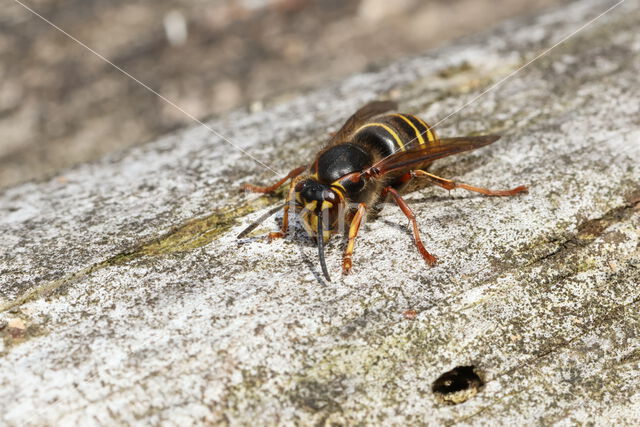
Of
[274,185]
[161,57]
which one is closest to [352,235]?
[274,185]

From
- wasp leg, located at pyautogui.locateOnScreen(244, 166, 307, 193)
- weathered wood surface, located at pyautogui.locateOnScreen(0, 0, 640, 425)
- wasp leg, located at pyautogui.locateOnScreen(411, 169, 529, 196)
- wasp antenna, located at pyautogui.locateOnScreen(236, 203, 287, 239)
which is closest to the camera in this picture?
weathered wood surface, located at pyautogui.locateOnScreen(0, 0, 640, 425)

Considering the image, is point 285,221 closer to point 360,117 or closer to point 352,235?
point 352,235

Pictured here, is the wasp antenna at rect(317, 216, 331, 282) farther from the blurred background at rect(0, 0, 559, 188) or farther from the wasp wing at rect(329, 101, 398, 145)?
the blurred background at rect(0, 0, 559, 188)

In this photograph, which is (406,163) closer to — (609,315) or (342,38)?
(609,315)

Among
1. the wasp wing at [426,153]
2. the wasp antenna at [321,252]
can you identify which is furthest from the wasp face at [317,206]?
the wasp wing at [426,153]

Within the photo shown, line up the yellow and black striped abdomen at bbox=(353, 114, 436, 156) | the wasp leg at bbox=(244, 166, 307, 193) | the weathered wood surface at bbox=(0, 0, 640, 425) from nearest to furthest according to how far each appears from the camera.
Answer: the weathered wood surface at bbox=(0, 0, 640, 425) → the wasp leg at bbox=(244, 166, 307, 193) → the yellow and black striped abdomen at bbox=(353, 114, 436, 156)

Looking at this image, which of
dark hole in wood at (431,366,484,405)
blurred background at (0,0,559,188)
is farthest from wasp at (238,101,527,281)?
blurred background at (0,0,559,188)

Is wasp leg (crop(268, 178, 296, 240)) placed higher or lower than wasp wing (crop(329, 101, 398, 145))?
lower
